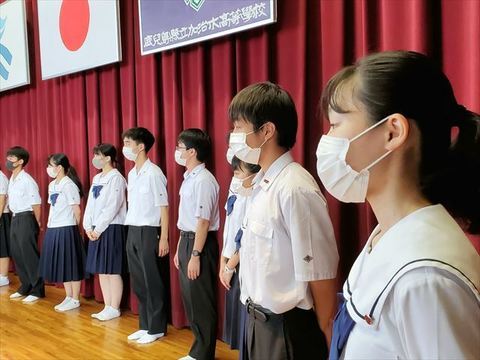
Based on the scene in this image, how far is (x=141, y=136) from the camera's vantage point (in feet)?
11.3

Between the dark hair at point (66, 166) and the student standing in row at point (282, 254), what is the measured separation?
297cm

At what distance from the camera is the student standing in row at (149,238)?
3314 millimetres

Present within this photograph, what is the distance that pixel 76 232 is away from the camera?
4.21 metres

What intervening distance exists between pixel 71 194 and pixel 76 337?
1.26 metres

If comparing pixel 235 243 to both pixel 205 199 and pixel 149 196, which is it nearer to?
pixel 205 199

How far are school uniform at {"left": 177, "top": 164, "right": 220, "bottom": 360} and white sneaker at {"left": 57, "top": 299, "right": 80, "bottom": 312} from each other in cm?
167

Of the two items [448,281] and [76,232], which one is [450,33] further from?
[76,232]

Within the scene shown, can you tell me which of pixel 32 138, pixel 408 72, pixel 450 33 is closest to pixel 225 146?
pixel 450 33

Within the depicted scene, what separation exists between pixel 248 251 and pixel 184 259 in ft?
4.68

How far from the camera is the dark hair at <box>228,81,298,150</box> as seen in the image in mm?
1677

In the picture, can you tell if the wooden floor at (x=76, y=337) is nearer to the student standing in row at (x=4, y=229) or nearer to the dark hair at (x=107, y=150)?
the student standing in row at (x=4, y=229)

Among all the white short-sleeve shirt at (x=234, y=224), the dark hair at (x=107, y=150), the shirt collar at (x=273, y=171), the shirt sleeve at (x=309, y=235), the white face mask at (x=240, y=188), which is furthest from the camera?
the dark hair at (x=107, y=150)

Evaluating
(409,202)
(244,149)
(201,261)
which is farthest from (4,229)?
(409,202)

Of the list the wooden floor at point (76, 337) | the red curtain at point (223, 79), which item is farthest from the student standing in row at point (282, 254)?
the wooden floor at point (76, 337)
